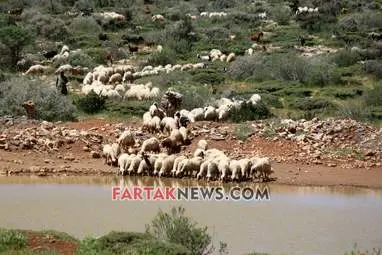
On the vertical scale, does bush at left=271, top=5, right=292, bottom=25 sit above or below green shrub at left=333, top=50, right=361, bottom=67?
above

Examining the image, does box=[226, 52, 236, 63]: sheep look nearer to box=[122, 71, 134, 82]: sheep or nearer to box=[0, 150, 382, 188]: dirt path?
box=[122, 71, 134, 82]: sheep

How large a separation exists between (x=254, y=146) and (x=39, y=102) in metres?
7.10

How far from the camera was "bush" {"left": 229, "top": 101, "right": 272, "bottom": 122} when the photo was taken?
21391 mm

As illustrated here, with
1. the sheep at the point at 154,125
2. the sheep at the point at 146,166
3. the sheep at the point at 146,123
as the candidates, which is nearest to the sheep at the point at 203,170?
the sheep at the point at 146,166

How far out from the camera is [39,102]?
2203 centimetres

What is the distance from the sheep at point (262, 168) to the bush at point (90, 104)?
8.06 m

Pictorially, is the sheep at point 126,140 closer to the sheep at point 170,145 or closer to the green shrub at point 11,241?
the sheep at point 170,145

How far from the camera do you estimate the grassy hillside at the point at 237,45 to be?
2565 centimetres

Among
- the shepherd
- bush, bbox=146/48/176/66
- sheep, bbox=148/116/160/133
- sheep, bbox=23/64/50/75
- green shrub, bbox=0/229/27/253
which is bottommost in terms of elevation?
green shrub, bbox=0/229/27/253

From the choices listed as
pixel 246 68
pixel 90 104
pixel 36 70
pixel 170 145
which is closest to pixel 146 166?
pixel 170 145

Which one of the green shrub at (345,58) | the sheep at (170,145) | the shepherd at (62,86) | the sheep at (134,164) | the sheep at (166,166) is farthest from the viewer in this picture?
the green shrub at (345,58)

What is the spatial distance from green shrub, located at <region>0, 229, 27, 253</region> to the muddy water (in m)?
1.71

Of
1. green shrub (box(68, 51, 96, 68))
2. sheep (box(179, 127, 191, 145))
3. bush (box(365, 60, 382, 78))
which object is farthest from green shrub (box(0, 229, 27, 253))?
green shrub (box(68, 51, 96, 68))

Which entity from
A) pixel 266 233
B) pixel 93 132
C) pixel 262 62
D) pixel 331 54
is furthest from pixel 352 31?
pixel 266 233
